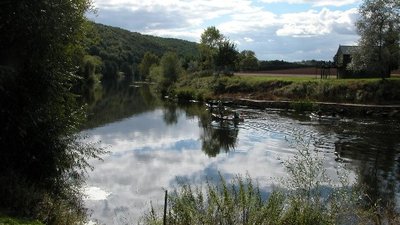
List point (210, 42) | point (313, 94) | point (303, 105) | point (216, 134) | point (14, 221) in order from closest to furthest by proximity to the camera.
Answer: point (14, 221)
point (216, 134)
point (303, 105)
point (313, 94)
point (210, 42)

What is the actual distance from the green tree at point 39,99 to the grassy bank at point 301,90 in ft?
135

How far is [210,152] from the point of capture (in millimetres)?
29234

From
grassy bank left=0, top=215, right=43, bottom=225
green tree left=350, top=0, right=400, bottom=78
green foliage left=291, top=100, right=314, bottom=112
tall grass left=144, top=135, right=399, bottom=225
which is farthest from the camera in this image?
green foliage left=291, top=100, right=314, bottom=112

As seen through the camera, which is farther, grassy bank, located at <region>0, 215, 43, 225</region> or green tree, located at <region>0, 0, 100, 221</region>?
green tree, located at <region>0, 0, 100, 221</region>

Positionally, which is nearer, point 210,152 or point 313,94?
point 210,152

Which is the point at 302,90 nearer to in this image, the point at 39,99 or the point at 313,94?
the point at 313,94

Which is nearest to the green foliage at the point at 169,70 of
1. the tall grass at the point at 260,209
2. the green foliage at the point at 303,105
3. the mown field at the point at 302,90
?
the mown field at the point at 302,90

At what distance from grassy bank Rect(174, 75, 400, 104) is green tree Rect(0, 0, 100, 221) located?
135 ft

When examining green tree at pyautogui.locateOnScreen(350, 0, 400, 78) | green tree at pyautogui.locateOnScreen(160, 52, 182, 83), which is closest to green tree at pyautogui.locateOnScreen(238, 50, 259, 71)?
green tree at pyautogui.locateOnScreen(160, 52, 182, 83)

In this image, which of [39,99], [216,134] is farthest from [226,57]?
[39,99]

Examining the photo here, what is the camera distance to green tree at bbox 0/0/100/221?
1318cm

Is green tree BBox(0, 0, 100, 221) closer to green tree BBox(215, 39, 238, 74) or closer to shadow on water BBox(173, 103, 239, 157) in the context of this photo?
shadow on water BBox(173, 103, 239, 157)

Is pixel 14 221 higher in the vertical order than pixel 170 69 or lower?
lower

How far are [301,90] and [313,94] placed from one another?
7.69ft
